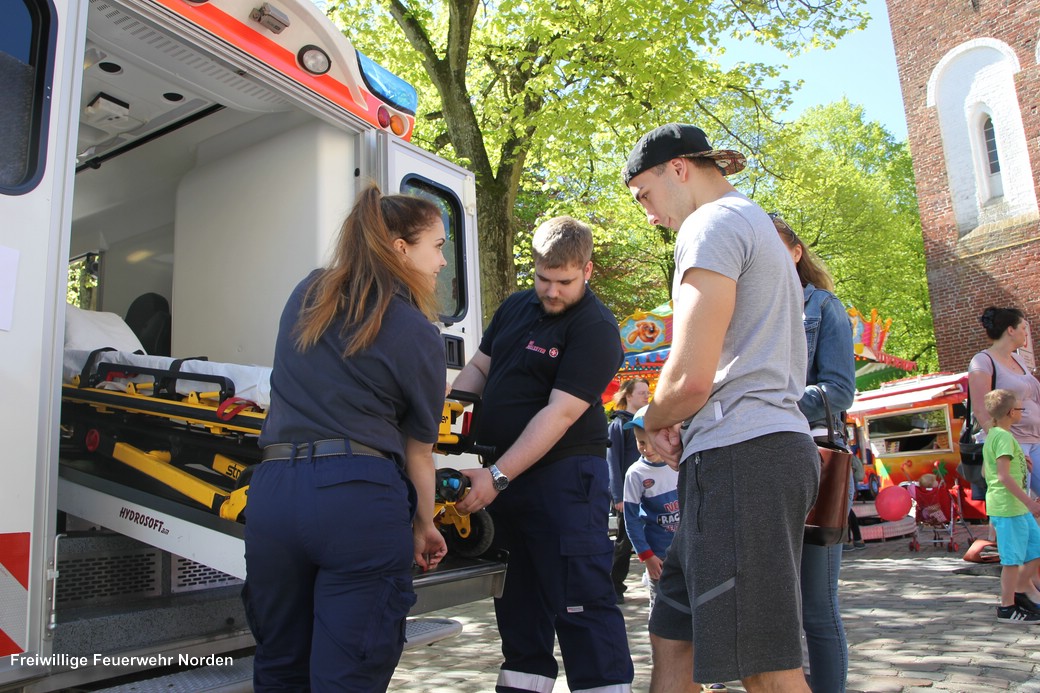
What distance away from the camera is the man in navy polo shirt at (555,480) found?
9.73 feet

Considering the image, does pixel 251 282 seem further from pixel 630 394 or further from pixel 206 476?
pixel 630 394

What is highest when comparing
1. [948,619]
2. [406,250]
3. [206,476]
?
[406,250]

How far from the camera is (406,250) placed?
8.27 feet

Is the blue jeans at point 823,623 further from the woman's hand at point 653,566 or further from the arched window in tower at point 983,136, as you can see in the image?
the arched window in tower at point 983,136

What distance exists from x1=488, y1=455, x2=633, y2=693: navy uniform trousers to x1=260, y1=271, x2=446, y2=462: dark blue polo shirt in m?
0.84

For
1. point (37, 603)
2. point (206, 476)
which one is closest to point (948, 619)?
point (206, 476)

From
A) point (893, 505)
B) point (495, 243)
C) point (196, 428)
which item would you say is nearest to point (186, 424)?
point (196, 428)

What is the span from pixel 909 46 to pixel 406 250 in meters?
21.0

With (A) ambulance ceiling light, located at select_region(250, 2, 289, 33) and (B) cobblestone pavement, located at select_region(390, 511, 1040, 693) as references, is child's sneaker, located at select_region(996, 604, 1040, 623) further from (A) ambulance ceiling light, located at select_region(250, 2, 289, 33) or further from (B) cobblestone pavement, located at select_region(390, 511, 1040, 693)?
(A) ambulance ceiling light, located at select_region(250, 2, 289, 33)

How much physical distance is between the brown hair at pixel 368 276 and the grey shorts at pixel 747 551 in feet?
2.99

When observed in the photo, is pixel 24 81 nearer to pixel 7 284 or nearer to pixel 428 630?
pixel 7 284

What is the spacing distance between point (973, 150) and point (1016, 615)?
17.1m

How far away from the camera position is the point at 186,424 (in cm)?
369

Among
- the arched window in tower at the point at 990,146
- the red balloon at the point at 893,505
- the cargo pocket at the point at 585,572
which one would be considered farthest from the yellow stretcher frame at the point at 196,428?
the arched window in tower at the point at 990,146
